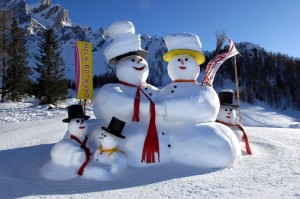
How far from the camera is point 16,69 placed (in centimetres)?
2875

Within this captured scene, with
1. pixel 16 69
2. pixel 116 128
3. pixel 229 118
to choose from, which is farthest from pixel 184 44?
pixel 16 69

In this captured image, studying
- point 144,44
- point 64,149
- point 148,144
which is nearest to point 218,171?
point 148,144

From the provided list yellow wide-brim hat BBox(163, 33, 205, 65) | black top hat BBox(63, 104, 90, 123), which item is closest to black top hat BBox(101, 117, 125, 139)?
black top hat BBox(63, 104, 90, 123)

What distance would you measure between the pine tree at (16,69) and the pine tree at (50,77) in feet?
6.11

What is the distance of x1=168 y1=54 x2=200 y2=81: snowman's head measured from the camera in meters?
6.54

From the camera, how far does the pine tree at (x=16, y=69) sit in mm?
27375

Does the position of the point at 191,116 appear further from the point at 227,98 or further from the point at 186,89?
the point at 227,98

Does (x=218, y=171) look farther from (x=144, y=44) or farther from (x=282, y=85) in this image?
(x=144, y=44)

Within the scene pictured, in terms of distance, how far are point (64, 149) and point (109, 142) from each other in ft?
2.60

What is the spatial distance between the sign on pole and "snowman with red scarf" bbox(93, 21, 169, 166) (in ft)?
2.24

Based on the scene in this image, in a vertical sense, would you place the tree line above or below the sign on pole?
above

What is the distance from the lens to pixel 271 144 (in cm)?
820

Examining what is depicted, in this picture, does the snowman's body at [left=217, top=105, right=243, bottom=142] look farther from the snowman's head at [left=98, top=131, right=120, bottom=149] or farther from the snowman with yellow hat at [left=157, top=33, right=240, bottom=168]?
the snowman's head at [left=98, top=131, right=120, bottom=149]

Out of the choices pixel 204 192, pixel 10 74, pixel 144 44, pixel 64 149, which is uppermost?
pixel 144 44
